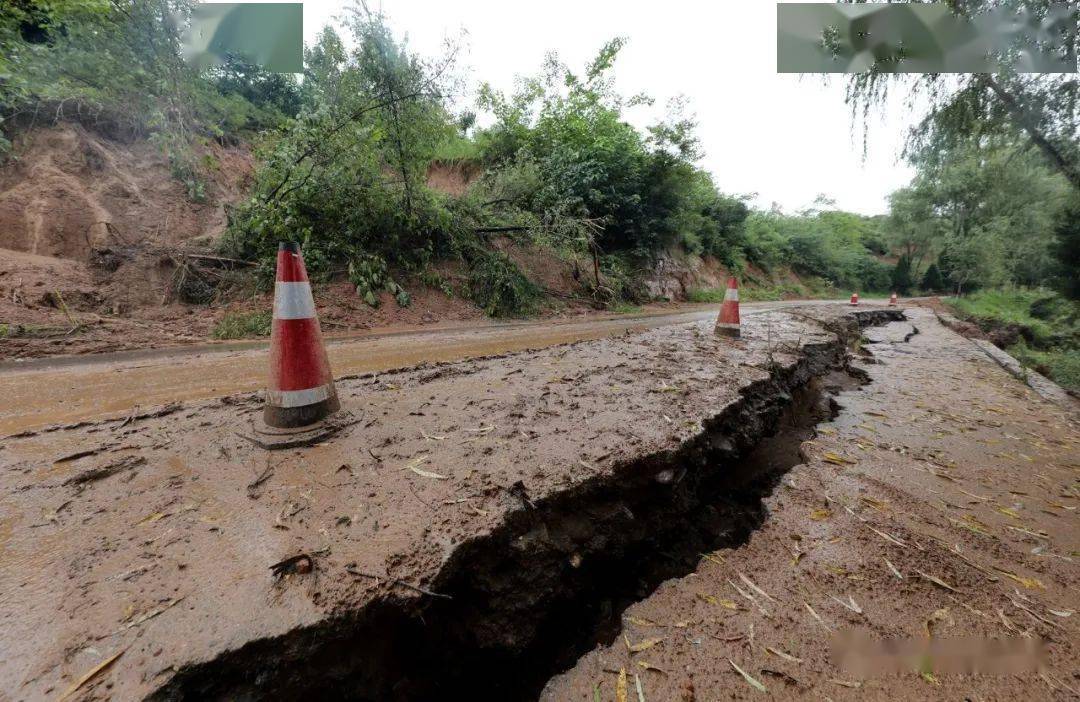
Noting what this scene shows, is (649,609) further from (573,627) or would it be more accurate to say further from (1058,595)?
(1058,595)

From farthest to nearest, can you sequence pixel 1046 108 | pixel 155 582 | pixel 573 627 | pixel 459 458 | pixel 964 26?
1. pixel 1046 108
2. pixel 964 26
3. pixel 459 458
4. pixel 573 627
5. pixel 155 582

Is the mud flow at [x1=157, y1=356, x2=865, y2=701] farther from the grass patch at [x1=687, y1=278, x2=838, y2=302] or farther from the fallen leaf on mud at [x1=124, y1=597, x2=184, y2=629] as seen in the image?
the grass patch at [x1=687, y1=278, x2=838, y2=302]

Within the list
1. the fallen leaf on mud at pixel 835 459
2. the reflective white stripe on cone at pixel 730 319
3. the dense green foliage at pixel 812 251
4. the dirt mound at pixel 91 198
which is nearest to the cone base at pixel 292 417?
the fallen leaf on mud at pixel 835 459

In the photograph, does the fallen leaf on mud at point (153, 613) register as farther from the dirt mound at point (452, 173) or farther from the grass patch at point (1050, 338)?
the dirt mound at point (452, 173)

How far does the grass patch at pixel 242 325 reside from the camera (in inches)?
208

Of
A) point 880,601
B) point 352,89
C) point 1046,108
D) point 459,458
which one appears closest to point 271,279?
point 352,89

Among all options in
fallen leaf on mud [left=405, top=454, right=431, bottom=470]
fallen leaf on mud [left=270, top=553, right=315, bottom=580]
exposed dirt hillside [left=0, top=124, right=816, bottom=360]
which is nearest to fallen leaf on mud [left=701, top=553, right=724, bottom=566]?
fallen leaf on mud [left=405, top=454, right=431, bottom=470]

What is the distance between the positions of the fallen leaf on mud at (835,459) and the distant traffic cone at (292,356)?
2.51 m

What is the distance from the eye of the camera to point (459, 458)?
1619 millimetres

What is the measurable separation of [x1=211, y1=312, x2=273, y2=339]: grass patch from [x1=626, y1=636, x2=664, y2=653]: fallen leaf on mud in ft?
18.7

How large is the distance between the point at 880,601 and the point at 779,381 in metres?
1.93

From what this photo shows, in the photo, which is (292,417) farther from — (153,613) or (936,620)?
(936,620)

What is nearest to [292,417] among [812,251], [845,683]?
[845,683]

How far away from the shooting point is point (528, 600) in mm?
1263
